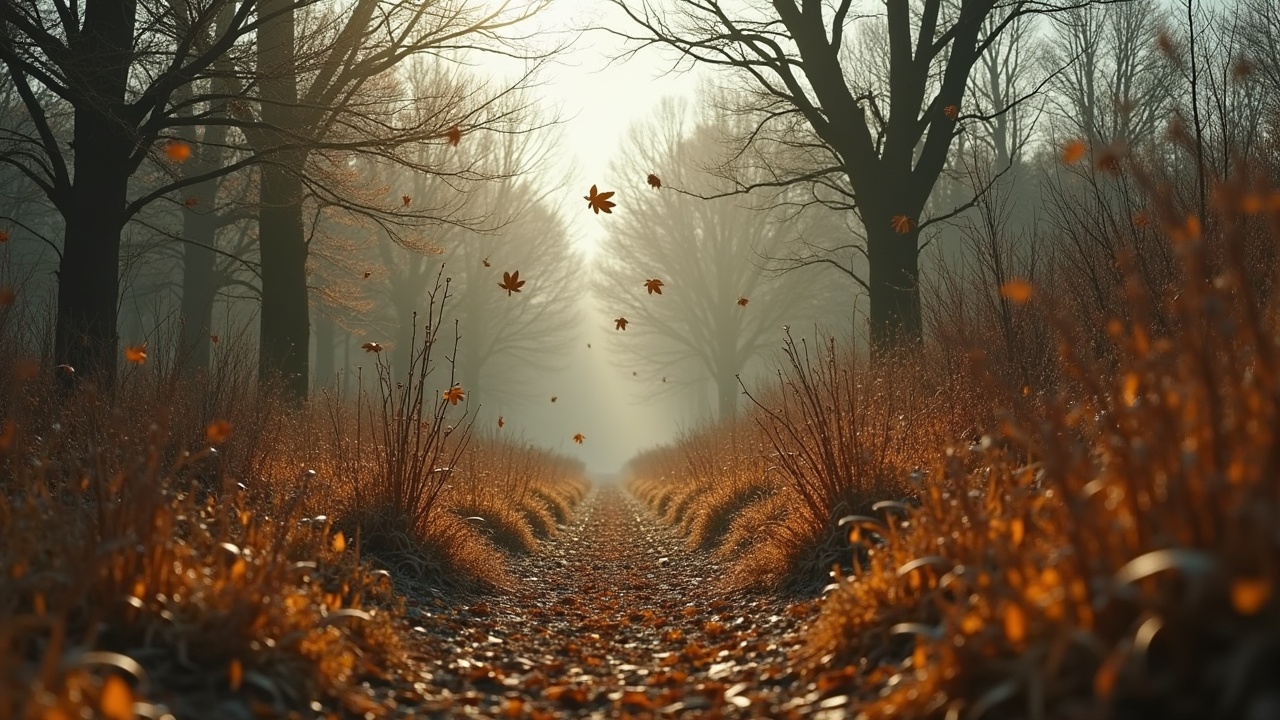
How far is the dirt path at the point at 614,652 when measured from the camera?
3.08m

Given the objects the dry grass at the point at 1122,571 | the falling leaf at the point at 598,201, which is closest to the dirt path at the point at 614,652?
the dry grass at the point at 1122,571

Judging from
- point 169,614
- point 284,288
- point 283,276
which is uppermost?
point 283,276

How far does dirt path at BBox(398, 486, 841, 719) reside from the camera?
121 inches

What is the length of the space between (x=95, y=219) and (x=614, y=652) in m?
5.95

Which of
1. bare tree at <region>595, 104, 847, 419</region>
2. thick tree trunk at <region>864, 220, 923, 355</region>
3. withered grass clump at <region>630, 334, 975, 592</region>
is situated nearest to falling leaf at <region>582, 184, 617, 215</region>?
withered grass clump at <region>630, 334, 975, 592</region>

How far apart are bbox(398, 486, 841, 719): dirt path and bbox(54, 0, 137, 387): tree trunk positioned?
4.03 m

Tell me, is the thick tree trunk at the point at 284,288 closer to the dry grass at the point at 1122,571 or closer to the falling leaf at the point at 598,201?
the falling leaf at the point at 598,201

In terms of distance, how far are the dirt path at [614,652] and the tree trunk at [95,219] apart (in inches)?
159

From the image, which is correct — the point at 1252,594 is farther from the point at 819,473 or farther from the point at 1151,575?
the point at 819,473

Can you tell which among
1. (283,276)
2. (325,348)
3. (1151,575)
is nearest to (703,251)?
(325,348)

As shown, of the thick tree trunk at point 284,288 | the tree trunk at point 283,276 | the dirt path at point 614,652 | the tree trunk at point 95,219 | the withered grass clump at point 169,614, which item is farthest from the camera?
the thick tree trunk at point 284,288

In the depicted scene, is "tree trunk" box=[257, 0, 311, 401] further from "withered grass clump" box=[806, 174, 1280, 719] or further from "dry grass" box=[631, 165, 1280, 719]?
"withered grass clump" box=[806, 174, 1280, 719]

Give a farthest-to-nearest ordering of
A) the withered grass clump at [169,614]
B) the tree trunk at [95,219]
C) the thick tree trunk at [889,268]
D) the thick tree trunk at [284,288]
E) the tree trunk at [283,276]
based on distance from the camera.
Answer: the thick tree trunk at [284,288] → the tree trunk at [283,276] → the thick tree trunk at [889,268] → the tree trunk at [95,219] → the withered grass clump at [169,614]

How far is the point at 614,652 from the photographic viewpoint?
13.6ft
